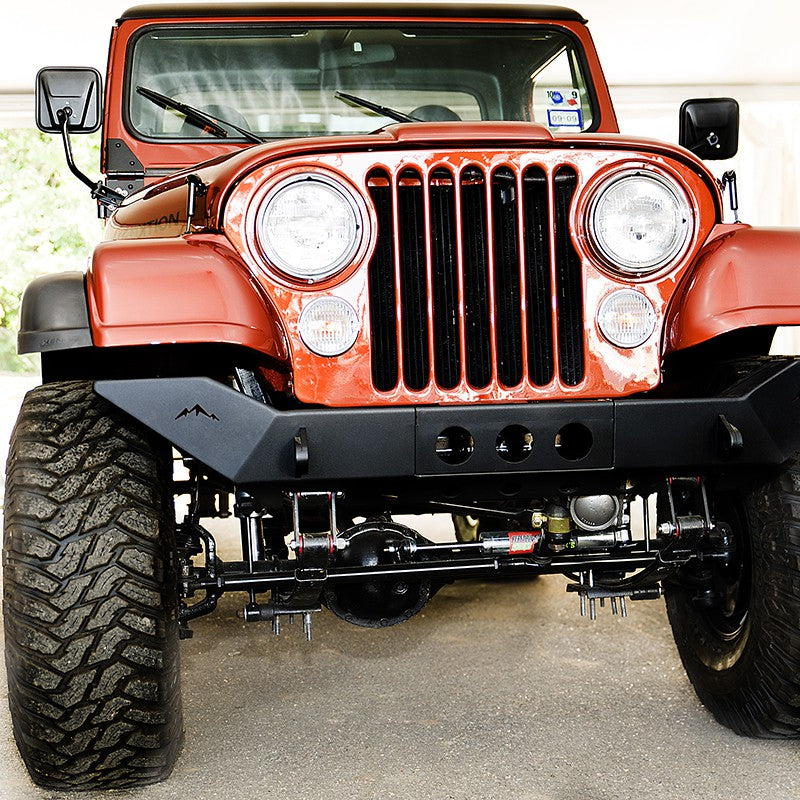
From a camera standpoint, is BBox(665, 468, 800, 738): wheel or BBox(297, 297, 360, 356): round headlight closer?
BBox(297, 297, 360, 356): round headlight

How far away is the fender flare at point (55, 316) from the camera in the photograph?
6.86 feet

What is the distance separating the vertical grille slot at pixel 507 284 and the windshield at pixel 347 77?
1076 mm

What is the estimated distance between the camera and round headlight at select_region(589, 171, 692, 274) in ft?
7.17

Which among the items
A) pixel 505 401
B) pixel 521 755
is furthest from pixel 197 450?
pixel 521 755

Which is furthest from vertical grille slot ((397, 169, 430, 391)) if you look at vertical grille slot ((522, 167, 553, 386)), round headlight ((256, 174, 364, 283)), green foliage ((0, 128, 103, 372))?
green foliage ((0, 128, 103, 372))

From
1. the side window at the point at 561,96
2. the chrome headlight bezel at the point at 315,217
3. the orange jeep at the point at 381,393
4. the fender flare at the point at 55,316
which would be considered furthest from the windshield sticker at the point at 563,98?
the fender flare at the point at 55,316

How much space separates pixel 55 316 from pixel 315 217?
1.86 ft

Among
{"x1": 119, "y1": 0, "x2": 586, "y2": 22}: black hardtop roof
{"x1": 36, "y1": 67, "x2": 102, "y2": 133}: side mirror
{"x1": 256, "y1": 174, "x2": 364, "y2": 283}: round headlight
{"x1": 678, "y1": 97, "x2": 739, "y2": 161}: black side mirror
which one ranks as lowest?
{"x1": 256, "y1": 174, "x2": 364, "y2": 283}: round headlight

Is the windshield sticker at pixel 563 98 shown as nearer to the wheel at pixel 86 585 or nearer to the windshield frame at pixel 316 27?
the windshield frame at pixel 316 27

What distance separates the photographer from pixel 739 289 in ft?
7.08

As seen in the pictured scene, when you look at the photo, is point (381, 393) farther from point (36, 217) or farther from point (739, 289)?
point (36, 217)

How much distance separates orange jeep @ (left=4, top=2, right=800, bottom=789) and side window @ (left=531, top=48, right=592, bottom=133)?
1260 millimetres

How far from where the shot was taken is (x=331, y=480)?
2.04 m

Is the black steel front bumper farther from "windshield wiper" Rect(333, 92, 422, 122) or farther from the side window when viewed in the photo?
the side window
